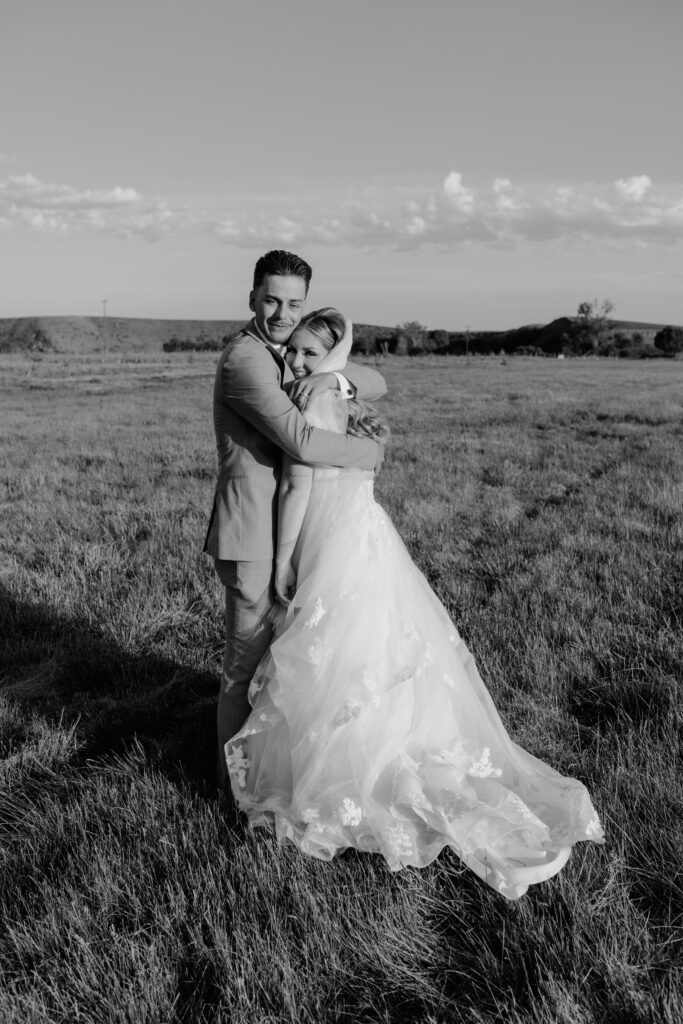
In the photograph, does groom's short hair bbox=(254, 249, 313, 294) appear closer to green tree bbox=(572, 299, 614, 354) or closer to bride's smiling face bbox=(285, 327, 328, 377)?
bride's smiling face bbox=(285, 327, 328, 377)

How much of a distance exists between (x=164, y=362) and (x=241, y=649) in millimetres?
65982

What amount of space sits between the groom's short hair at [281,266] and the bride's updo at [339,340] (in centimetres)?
19

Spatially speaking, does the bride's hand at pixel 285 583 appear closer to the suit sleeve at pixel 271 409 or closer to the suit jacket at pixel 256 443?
the suit jacket at pixel 256 443

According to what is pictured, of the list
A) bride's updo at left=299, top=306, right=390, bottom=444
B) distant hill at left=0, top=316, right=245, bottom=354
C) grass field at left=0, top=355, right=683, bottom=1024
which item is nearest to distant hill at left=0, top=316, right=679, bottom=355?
distant hill at left=0, top=316, right=245, bottom=354

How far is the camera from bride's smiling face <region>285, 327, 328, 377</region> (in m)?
3.56

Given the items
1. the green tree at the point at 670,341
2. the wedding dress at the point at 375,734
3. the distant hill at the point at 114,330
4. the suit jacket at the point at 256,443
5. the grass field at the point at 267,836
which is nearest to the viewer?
the grass field at the point at 267,836

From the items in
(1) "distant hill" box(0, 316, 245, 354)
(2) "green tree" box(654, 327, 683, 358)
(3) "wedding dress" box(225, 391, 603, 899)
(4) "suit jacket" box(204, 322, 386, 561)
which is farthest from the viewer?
(1) "distant hill" box(0, 316, 245, 354)

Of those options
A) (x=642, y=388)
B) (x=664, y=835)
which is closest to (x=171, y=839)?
(x=664, y=835)

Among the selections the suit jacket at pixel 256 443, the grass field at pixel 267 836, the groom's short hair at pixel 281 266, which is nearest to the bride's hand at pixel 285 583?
the suit jacket at pixel 256 443

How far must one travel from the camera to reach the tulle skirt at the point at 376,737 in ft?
10.4

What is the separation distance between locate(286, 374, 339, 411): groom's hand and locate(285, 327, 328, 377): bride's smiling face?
0.12 metres

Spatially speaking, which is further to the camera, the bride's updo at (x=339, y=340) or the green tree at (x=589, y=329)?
the green tree at (x=589, y=329)

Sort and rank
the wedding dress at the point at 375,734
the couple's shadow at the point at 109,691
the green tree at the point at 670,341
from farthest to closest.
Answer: the green tree at the point at 670,341
the couple's shadow at the point at 109,691
the wedding dress at the point at 375,734

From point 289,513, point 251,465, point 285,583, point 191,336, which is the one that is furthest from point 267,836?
point 191,336
